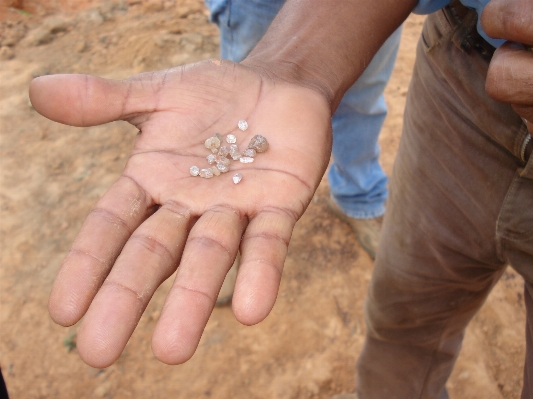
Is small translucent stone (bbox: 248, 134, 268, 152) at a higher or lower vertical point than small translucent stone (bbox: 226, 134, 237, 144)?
higher

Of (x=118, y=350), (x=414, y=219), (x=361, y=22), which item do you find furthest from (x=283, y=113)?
(x=118, y=350)

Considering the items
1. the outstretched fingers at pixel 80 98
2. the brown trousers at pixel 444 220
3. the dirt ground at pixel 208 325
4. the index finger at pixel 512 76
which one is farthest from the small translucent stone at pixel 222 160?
the dirt ground at pixel 208 325

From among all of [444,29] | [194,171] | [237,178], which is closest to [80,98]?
[194,171]

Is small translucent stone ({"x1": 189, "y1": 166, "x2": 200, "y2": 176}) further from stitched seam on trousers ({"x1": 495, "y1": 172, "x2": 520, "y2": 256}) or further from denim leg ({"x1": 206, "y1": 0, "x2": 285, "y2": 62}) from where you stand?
denim leg ({"x1": 206, "y1": 0, "x2": 285, "y2": 62})

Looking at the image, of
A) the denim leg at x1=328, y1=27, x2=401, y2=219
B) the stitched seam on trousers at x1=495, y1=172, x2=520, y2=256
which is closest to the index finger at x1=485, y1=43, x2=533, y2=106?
the stitched seam on trousers at x1=495, y1=172, x2=520, y2=256

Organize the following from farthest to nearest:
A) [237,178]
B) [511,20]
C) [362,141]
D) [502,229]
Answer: [362,141], [237,178], [502,229], [511,20]

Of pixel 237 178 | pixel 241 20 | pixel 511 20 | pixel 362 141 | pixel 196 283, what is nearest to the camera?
pixel 511 20

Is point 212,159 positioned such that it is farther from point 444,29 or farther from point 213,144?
point 444,29

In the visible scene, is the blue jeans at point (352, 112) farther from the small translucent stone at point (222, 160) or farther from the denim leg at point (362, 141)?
the small translucent stone at point (222, 160)
